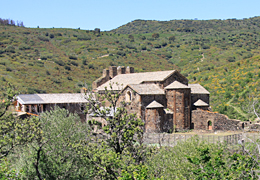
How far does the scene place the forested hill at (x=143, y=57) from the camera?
5362 centimetres

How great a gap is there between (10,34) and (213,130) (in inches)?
3101

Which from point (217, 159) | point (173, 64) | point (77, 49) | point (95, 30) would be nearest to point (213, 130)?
point (217, 159)

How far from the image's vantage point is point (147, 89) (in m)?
34.4

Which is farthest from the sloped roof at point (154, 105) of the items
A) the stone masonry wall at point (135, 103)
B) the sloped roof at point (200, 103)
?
the sloped roof at point (200, 103)

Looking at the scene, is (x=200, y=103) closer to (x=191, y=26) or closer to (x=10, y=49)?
(x=10, y=49)

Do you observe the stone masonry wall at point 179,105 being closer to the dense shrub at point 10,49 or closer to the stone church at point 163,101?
the stone church at point 163,101

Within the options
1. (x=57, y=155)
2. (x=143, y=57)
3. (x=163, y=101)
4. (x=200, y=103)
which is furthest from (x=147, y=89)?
(x=143, y=57)

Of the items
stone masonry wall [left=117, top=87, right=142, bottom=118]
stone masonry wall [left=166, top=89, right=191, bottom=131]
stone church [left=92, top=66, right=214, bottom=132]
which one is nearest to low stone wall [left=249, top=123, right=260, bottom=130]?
stone church [left=92, top=66, right=214, bottom=132]

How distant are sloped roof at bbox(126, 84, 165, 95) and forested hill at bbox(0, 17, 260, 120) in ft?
42.1

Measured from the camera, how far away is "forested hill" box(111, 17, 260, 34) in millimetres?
139012

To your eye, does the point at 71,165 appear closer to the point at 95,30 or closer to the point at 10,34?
the point at 10,34

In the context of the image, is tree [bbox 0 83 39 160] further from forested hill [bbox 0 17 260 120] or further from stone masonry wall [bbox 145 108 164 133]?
forested hill [bbox 0 17 260 120]

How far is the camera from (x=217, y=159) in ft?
46.3

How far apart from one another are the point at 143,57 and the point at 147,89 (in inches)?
2606
